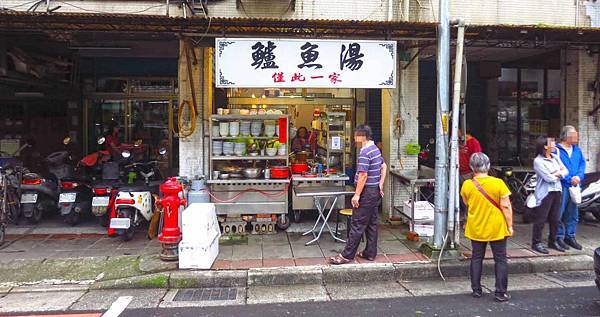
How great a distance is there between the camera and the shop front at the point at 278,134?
737 centimetres

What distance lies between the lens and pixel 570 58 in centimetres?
982

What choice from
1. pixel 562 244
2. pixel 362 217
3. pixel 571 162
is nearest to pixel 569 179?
pixel 571 162

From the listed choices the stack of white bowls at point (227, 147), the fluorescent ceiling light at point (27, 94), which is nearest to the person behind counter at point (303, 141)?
the stack of white bowls at point (227, 147)

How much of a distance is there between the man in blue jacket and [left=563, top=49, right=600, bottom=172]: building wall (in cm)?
275

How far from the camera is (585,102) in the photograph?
966 centimetres

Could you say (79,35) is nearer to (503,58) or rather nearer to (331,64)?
(331,64)

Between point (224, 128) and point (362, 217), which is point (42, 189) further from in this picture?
point (362, 217)

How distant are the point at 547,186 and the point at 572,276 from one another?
1.31 m

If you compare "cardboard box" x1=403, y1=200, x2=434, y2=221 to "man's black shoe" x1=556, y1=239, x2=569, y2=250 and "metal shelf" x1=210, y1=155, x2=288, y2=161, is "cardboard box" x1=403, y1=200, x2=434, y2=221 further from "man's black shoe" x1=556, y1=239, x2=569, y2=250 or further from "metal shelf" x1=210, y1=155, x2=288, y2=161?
"metal shelf" x1=210, y1=155, x2=288, y2=161

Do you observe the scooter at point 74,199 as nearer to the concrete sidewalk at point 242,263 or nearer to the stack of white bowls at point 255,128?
the concrete sidewalk at point 242,263

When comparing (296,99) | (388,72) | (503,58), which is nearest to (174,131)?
(296,99)

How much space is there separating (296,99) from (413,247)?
16.9ft

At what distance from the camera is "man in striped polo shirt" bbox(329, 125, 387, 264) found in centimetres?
659

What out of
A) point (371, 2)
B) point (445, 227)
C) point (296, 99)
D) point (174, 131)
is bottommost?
point (445, 227)
